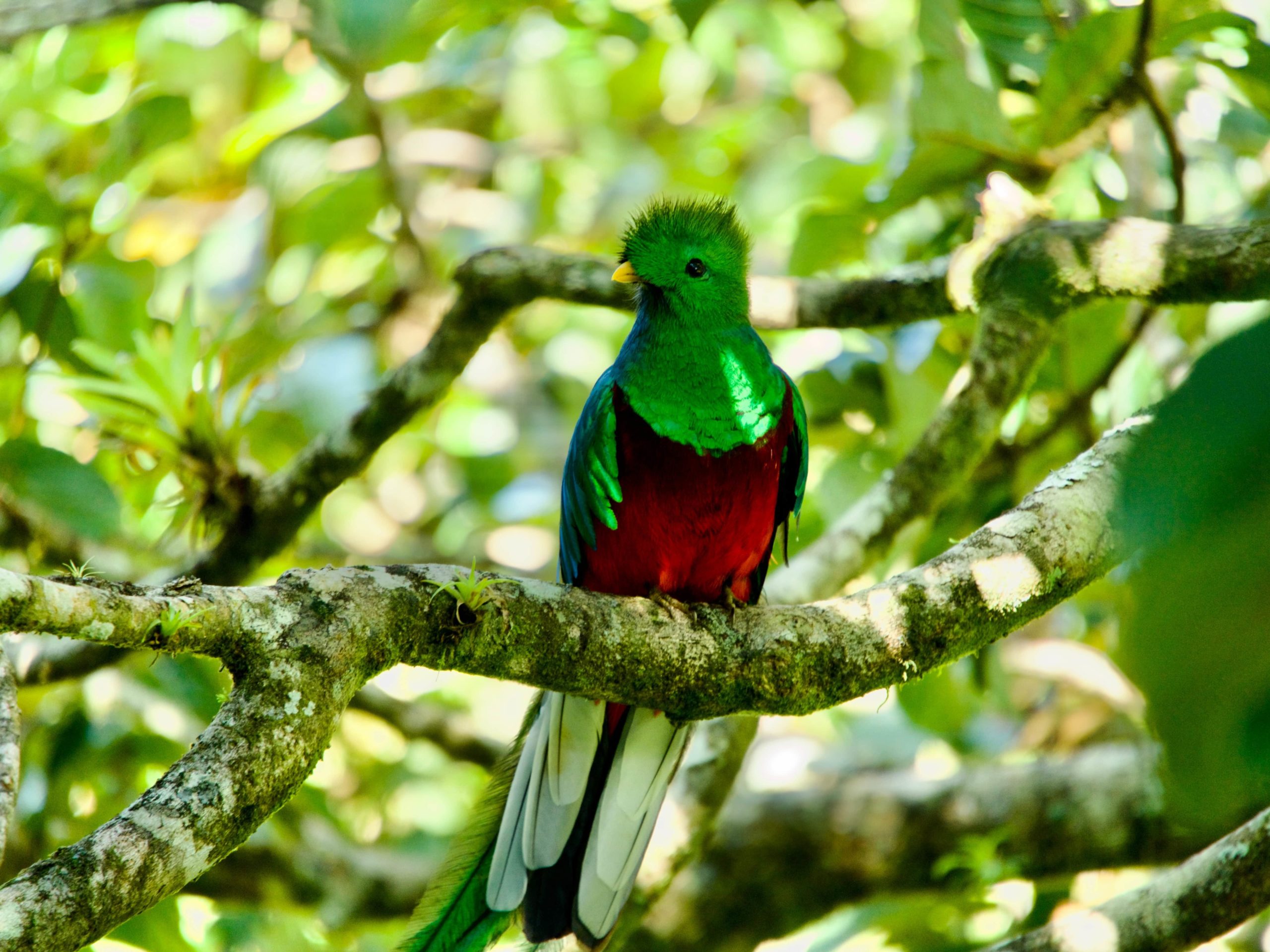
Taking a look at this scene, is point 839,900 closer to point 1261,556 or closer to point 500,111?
point 1261,556

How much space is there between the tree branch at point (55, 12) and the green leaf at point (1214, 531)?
13.6ft

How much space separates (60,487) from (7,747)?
1.60 metres

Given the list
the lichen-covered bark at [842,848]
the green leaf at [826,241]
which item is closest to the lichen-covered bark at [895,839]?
the lichen-covered bark at [842,848]

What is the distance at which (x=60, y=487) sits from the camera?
11.0 ft

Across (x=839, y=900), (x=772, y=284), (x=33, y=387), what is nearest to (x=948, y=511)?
(x=772, y=284)

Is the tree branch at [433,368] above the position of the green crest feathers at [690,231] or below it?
below

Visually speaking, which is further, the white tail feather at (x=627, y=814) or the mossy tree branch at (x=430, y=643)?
the white tail feather at (x=627, y=814)

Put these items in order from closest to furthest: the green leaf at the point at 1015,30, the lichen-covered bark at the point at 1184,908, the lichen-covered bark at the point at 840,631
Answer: the lichen-covered bark at the point at 840,631 → the lichen-covered bark at the point at 1184,908 → the green leaf at the point at 1015,30

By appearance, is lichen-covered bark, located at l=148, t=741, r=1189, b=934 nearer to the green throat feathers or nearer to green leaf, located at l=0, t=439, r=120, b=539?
green leaf, located at l=0, t=439, r=120, b=539

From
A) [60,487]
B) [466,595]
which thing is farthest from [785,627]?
[60,487]

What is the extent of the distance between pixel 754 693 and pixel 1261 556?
173 centimetres

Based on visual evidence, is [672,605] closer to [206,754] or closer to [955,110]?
[206,754]

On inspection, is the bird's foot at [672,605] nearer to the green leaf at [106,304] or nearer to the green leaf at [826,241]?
the green leaf at [826,241]

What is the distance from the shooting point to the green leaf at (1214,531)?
24.4 inches
